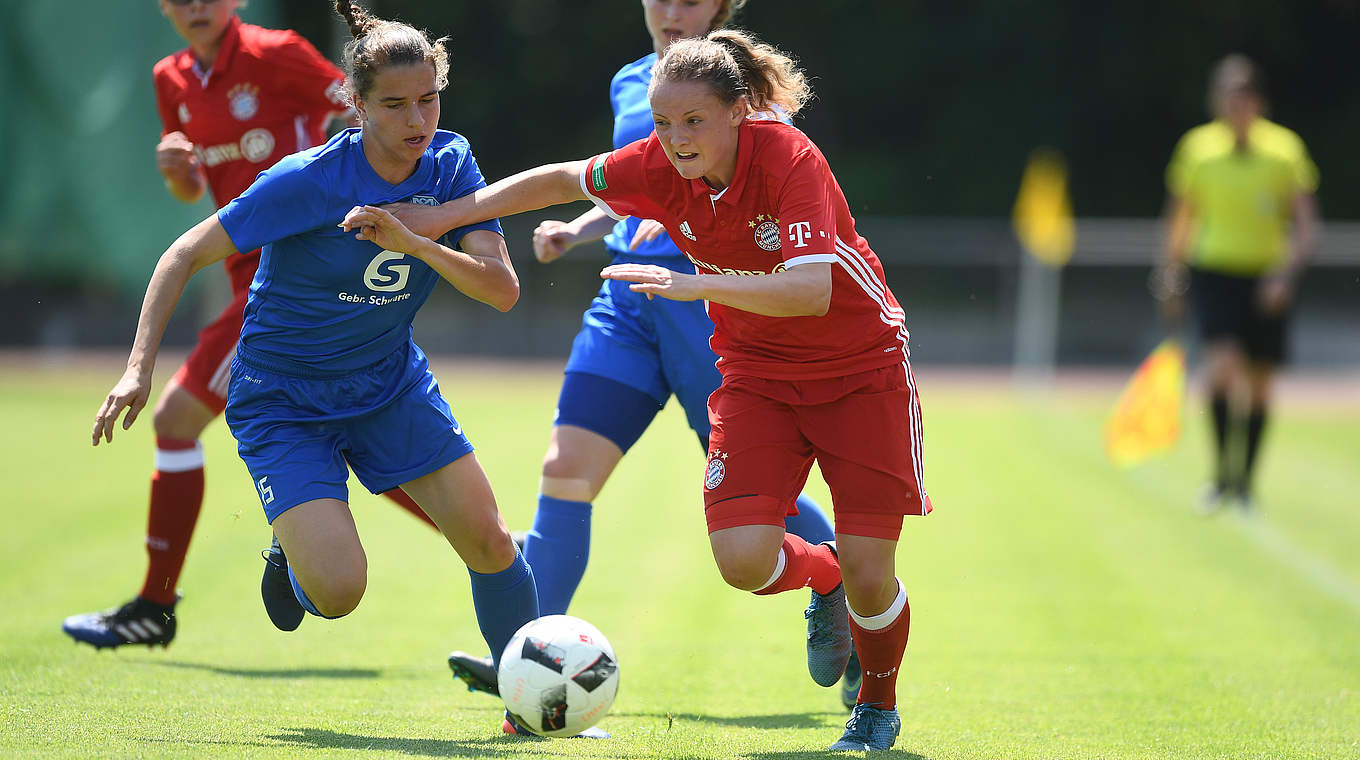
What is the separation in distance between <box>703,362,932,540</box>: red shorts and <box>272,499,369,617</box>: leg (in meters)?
0.95

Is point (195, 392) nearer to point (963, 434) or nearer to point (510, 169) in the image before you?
point (963, 434)

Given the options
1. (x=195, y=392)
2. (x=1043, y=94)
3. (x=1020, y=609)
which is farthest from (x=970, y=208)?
(x=195, y=392)

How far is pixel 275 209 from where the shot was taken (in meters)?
3.60

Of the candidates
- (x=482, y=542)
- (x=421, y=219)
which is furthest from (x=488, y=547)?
(x=421, y=219)

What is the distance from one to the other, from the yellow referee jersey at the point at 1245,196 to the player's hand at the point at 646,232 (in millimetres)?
6516

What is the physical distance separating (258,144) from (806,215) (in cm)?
248

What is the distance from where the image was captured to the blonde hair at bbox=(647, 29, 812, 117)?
343 cm

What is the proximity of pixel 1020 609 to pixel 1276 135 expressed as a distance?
16.9ft

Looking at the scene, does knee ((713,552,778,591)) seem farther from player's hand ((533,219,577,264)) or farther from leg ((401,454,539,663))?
player's hand ((533,219,577,264))

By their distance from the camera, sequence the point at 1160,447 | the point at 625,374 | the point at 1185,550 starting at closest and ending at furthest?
the point at 625,374 < the point at 1185,550 < the point at 1160,447

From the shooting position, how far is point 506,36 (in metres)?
24.6

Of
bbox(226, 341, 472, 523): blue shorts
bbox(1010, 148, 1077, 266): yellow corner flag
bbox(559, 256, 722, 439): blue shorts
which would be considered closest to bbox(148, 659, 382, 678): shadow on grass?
bbox(226, 341, 472, 523): blue shorts

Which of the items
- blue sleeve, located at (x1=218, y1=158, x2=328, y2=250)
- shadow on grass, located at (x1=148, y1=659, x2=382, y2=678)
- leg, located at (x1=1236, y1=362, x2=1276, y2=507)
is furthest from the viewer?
leg, located at (x1=1236, y1=362, x2=1276, y2=507)

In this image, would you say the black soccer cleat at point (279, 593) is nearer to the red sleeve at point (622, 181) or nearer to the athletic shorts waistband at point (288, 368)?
the athletic shorts waistband at point (288, 368)
